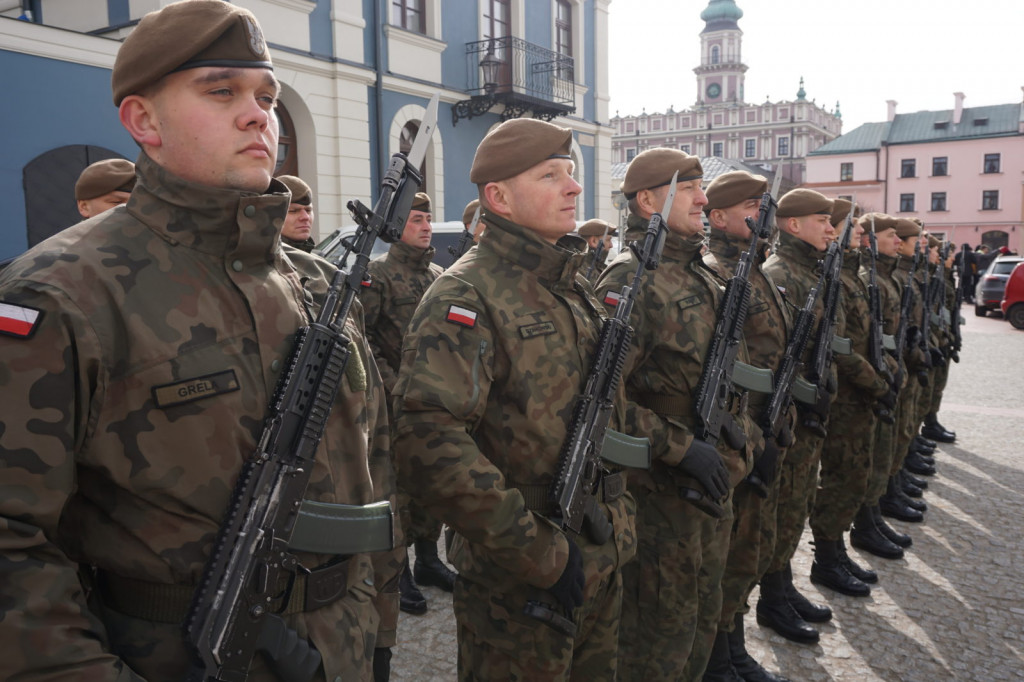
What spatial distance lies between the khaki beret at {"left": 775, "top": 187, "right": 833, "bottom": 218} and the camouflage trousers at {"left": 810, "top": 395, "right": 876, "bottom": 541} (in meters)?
1.18

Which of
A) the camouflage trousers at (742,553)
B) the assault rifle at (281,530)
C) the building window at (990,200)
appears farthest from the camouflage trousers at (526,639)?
the building window at (990,200)

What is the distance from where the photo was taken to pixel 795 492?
4191mm

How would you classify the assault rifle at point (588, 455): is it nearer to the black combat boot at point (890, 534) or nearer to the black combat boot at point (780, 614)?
the black combat boot at point (780, 614)

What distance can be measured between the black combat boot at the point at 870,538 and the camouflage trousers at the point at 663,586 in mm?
2596

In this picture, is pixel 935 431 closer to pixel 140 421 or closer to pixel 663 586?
pixel 663 586

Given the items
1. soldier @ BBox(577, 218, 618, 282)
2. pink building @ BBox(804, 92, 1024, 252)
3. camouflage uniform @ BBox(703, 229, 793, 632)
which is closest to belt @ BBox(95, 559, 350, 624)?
camouflage uniform @ BBox(703, 229, 793, 632)

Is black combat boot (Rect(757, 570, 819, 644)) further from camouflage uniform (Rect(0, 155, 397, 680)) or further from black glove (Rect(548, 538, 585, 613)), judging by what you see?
camouflage uniform (Rect(0, 155, 397, 680))

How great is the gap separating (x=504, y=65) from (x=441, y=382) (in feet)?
45.2

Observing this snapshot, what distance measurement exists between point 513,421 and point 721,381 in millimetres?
1178

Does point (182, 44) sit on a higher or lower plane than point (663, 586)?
higher

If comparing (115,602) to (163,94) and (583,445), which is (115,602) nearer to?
(163,94)

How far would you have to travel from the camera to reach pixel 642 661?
3.02m

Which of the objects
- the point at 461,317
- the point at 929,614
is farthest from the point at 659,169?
the point at 929,614

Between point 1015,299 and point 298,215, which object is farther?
point 1015,299
